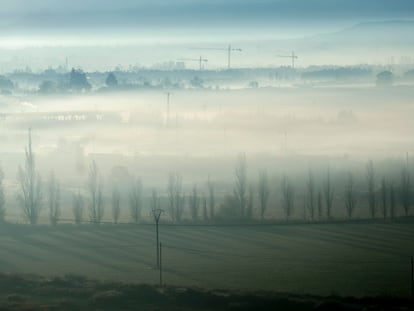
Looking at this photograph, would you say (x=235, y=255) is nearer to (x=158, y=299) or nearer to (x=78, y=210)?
(x=158, y=299)

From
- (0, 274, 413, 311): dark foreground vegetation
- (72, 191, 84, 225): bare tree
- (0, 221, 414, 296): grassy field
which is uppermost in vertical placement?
(72, 191, 84, 225): bare tree

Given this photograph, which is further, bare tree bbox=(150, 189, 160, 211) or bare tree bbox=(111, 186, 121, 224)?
bare tree bbox=(150, 189, 160, 211)

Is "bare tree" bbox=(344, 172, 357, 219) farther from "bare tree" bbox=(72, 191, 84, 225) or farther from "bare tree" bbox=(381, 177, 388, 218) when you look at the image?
"bare tree" bbox=(72, 191, 84, 225)

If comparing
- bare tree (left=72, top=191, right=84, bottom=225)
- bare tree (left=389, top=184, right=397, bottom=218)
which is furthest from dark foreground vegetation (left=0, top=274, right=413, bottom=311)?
bare tree (left=389, top=184, right=397, bottom=218)

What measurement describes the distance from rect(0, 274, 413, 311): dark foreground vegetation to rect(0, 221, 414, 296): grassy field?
1506mm

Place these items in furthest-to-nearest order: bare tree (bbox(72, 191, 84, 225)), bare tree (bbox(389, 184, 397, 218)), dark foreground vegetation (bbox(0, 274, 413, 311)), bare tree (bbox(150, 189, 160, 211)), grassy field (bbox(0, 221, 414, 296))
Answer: bare tree (bbox(150, 189, 160, 211)) → bare tree (bbox(389, 184, 397, 218)) → bare tree (bbox(72, 191, 84, 225)) → grassy field (bbox(0, 221, 414, 296)) → dark foreground vegetation (bbox(0, 274, 413, 311))

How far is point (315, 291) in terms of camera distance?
1595 cm

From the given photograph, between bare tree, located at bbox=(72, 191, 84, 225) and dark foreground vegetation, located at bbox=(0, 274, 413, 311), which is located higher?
bare tree, located at bbox=(72, 191, 84, 225)

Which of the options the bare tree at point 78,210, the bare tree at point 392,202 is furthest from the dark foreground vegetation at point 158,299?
the bare tree at point 392,202

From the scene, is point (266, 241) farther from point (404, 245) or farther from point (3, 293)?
point (3, 293)

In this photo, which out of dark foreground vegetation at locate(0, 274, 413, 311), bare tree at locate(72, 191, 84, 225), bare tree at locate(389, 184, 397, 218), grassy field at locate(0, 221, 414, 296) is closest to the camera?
dark foreground vegetation at locate(0, 274, 413, 311)

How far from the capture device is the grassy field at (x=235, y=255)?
1706 cm

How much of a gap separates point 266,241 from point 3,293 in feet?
27.7

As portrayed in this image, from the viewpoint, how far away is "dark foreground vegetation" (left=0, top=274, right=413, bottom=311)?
13758 millimetres
